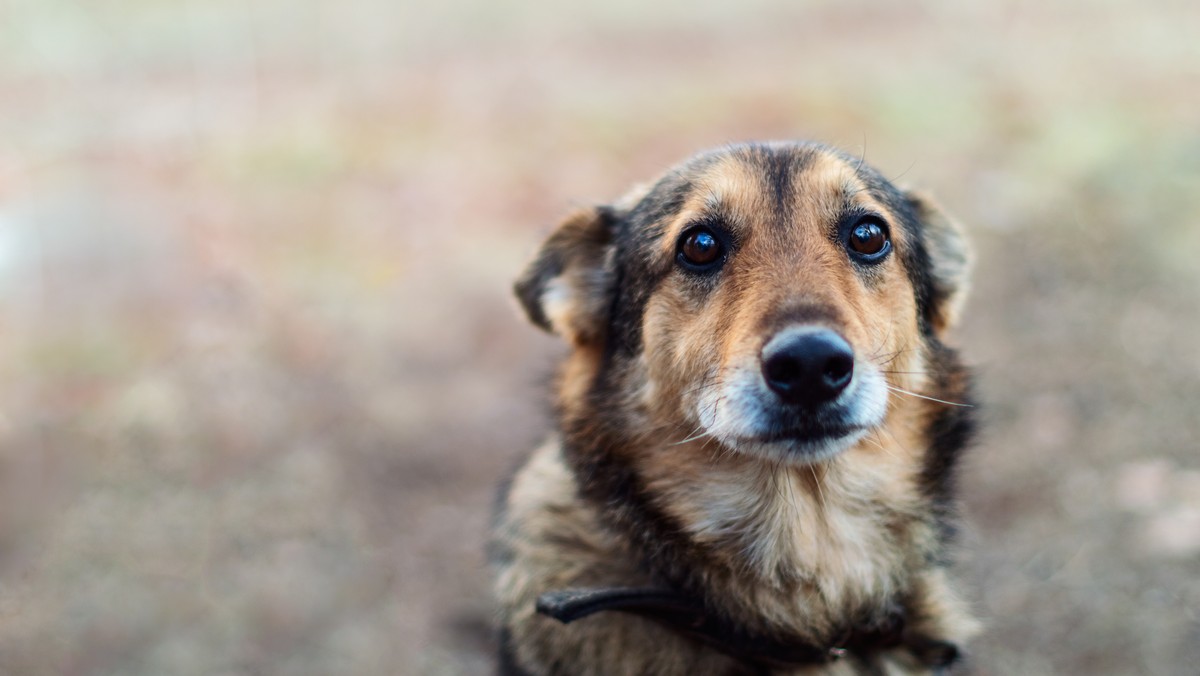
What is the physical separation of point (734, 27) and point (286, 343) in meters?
7.17

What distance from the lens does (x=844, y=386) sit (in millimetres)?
2967

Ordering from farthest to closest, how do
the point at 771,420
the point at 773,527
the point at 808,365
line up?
1. the point at 773,527
2. the point at 771,420
3. the point at 808,365

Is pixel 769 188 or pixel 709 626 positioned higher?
pixel 769 188

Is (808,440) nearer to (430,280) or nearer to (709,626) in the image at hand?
(709,626)

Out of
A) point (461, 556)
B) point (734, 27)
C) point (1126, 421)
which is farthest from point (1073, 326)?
point (734, 27)

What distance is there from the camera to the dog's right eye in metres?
3.56

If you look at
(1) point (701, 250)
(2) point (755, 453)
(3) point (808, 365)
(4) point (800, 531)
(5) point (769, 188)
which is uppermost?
(5) point (769, 188)

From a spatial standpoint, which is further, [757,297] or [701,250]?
[701,250]

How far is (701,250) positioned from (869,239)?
Result: 25.8 inches

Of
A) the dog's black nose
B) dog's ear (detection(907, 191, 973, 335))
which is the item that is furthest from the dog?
dog's ear (detection(907, 191, 973, 335))

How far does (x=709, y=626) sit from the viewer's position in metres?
3.27

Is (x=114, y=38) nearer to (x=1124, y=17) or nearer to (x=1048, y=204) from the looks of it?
(x=1048, y=204)

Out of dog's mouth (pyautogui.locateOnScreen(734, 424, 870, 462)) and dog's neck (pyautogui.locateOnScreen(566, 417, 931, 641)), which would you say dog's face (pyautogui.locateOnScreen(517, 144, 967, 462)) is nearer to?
dog's mouth (pyautogui.locateOnScreen(734, 424, 870, 462))

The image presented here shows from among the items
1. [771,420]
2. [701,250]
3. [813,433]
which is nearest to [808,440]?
[813,433]
